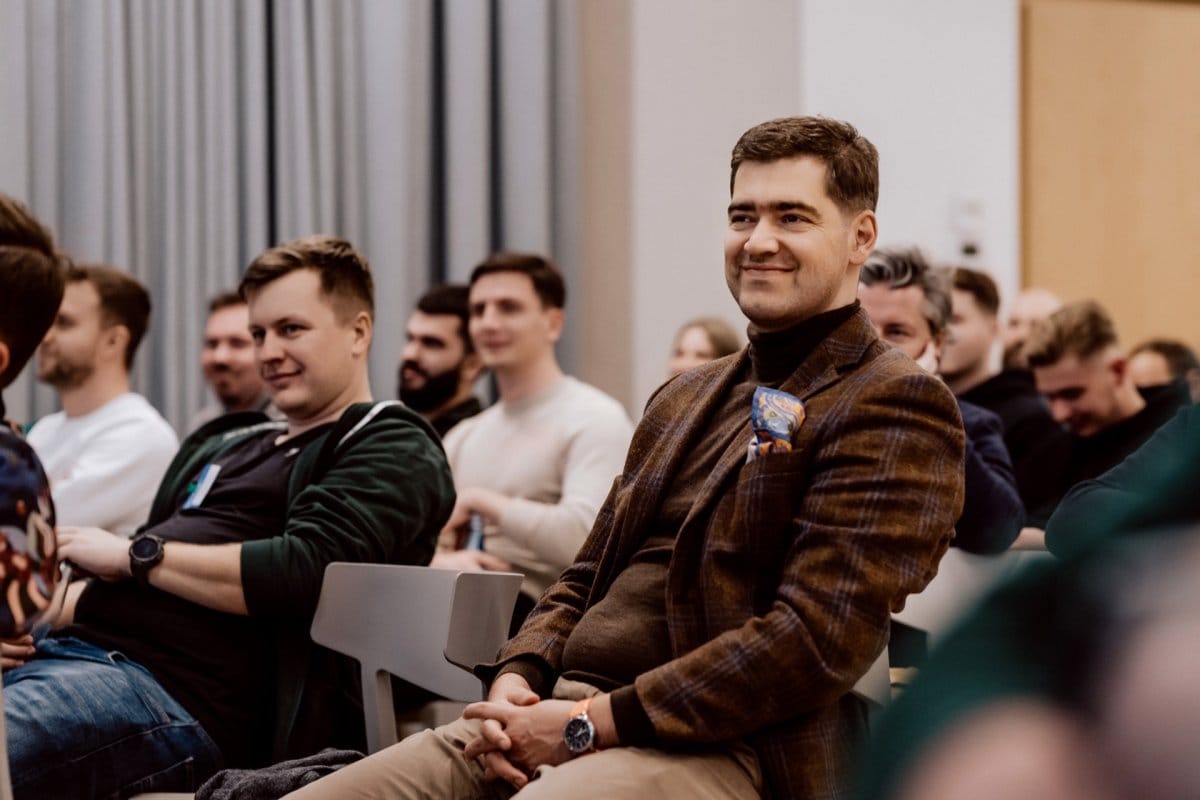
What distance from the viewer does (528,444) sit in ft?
Result: 11.7

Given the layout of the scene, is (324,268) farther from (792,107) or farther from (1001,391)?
(792,107)

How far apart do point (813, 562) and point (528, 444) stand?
→ 2021 millimetres

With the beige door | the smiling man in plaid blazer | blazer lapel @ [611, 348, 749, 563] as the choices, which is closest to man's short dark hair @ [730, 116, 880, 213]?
the smiling man in plaid blazer

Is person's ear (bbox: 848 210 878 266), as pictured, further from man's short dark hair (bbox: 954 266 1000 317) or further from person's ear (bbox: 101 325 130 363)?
person's ear (bbox: 101 325 130 363)

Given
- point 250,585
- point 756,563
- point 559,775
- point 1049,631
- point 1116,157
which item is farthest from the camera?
point 1116,157

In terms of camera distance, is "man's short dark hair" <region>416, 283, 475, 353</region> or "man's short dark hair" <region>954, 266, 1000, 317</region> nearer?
"man's short dark hair" <region>954, 266, 1000, 317</region>

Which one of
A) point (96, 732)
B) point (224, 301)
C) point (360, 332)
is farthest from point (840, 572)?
point (224, 301)

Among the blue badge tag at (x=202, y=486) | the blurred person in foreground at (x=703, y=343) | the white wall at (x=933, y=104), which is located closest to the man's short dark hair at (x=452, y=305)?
the blurred person in foreground at (x=703, y=343)

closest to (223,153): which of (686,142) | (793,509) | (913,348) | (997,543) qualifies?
(686,142)

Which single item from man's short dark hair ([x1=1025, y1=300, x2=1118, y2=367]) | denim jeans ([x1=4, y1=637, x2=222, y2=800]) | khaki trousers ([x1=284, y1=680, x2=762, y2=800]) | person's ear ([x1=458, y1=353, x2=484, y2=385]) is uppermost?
man's short dark hair ([x1=1025, y1=300, x2=1118, y2=367])

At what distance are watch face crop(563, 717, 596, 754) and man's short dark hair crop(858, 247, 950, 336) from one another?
4.64 feet

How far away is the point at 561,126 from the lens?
520cm

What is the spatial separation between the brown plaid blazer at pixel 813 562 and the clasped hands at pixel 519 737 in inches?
5.3

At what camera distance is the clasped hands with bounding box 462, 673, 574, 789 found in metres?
1.67
